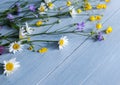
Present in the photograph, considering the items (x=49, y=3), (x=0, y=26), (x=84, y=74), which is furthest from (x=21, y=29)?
(x=84, y=74)

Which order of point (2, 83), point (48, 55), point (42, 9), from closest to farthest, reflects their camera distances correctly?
point (2, 83)
point (48, 55)
point (42, 9)

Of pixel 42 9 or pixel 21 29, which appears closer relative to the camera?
pixel 21 29

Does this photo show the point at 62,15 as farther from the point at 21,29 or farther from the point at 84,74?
the point at 84,74

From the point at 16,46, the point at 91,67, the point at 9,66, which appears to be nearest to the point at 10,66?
the point at 9,66

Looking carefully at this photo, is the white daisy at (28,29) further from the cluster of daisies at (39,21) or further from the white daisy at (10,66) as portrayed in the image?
the white daisy at (10,66)

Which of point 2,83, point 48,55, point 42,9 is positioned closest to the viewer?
point 2,83

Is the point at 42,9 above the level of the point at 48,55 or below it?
above

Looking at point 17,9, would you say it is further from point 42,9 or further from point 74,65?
Answer: point 74,65

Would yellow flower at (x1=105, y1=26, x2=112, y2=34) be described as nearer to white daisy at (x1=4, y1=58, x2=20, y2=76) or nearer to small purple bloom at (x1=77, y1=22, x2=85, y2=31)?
small purple bloom at (x1=77, y1=22, x2=85, y2=31)

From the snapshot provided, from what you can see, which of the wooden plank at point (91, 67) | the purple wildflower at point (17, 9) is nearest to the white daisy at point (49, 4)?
the purple wildflower at point (17, 9)
